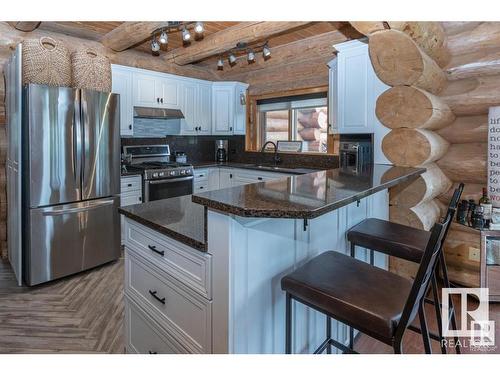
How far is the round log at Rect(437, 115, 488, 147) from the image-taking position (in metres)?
3.00

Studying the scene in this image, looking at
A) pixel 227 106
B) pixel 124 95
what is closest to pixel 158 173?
pixel 124 95

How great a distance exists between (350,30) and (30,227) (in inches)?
151

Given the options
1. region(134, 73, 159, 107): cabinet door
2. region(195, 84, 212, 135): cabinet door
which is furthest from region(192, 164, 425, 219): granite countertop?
region(195, 84, 212, 135): cabinet door

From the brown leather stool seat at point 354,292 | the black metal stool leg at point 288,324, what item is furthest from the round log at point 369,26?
the black metal stool leg at point 288,324

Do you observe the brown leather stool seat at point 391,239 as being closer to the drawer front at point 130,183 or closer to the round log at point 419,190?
the round log at point 419,190

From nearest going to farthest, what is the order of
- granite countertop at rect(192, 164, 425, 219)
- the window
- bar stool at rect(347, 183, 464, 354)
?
granite countertop at rect(192, 164, 425, 219) → bar stool at rect(347, 183, 464, 354) → the window

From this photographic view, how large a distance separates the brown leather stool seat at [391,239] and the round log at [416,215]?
64 cm

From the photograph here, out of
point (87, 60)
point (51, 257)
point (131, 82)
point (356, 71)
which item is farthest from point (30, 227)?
point (356, 71)

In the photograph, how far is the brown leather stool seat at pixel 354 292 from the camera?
3.92 ft

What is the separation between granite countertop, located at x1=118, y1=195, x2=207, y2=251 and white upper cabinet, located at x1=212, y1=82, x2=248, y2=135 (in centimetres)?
333

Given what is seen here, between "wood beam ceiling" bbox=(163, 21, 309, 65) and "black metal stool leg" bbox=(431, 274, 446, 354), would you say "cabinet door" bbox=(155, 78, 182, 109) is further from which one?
"black metal stool leg" bbox=(431, 274, 446, 354)

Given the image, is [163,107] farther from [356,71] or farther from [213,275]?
[213,275]

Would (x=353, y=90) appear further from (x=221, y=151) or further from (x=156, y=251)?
(x=221, y=151)

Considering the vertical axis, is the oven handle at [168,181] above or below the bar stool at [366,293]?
above
